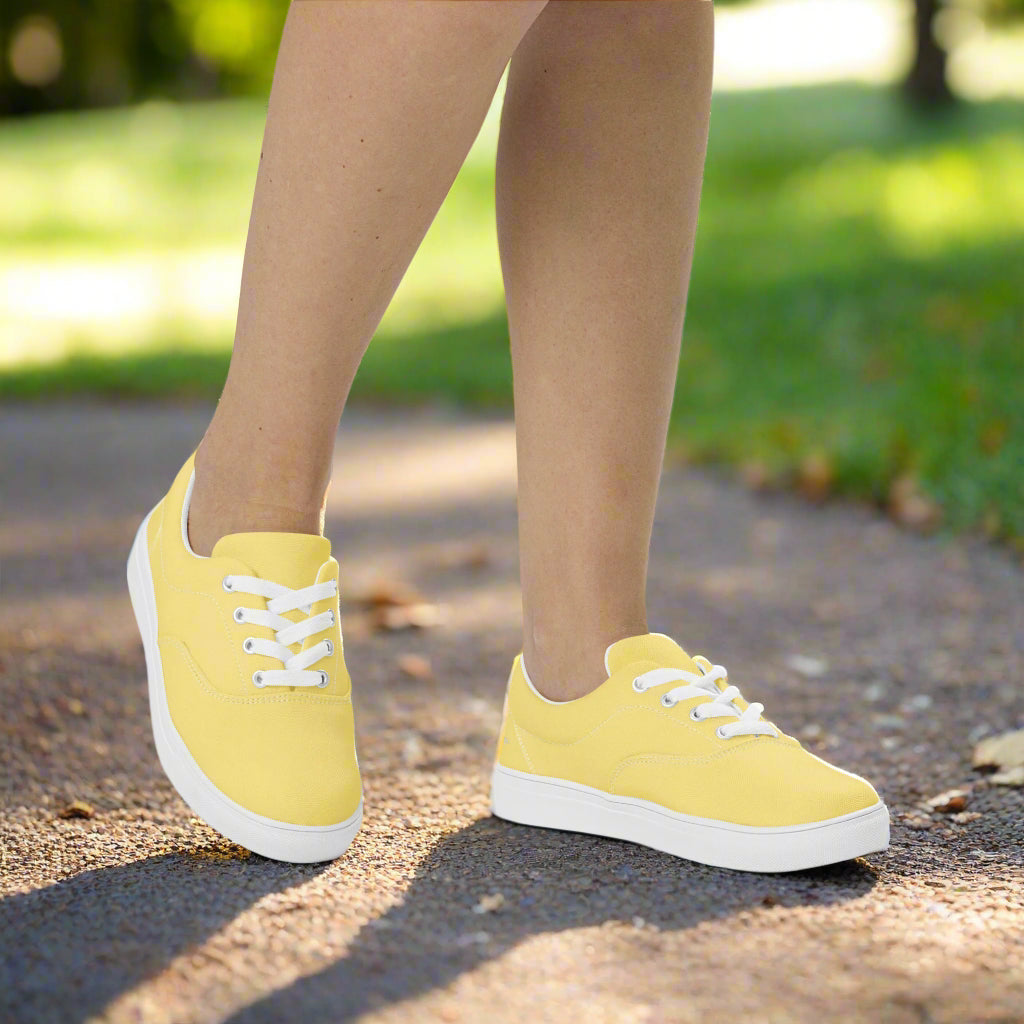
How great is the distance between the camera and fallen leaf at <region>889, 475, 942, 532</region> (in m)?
2.62

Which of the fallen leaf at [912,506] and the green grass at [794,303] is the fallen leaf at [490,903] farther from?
the fallen leaf at [912,506]

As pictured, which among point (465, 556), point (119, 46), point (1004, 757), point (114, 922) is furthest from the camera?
point (119, 46)

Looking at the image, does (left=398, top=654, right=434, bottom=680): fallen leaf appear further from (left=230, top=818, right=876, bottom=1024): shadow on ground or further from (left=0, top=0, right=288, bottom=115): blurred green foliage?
(left=0, top=0, right=288, bottom=115): blurred green foliage

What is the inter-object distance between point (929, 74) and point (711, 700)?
486 inches

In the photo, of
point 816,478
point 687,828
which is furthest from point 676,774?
point 816,478

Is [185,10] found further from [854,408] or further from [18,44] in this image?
[854,408]

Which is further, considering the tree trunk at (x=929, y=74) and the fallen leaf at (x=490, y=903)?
the tree trunk at (x=929, y=74)

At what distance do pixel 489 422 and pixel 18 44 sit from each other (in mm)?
25119

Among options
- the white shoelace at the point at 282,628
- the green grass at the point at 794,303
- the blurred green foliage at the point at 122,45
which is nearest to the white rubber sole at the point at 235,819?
the white shoelace at the point at 282,628

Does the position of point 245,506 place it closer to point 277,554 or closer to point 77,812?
point 277,554

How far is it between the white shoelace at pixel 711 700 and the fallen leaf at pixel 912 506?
1.55 metres

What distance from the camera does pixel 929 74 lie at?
39.2ft

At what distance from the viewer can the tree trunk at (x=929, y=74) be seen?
39.0 feet

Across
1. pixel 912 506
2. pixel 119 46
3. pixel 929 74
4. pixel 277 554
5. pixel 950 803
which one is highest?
pixel 119 46
